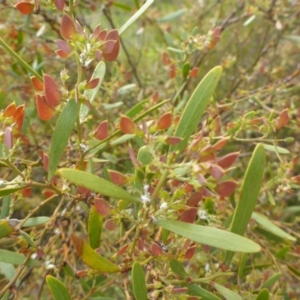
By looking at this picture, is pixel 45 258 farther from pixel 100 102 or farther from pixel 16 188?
pixel 100 102

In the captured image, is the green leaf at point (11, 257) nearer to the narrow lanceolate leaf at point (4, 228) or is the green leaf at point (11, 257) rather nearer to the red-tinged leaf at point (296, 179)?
the narrow lanceolate leaf at point (4, 228)

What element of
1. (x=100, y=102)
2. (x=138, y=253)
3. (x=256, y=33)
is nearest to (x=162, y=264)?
(x=138, y=253)

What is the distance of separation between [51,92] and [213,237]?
1.05ft

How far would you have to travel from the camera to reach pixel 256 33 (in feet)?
8.16

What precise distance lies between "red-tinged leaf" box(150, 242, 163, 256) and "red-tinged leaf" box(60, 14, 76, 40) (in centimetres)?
35

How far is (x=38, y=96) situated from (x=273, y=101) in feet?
3.37

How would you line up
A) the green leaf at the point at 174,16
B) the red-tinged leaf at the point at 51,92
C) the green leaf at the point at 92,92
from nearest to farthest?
1. the red-tinged leaf at the point at 51,92
2. the green leaf at the point at 92,92
3. the green leaf at the point at 174,16

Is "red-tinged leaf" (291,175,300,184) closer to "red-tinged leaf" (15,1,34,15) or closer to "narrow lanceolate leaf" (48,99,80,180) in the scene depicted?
"narrow lanceolate leaf" (48,99,80,180)

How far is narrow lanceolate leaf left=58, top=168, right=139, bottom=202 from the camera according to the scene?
1.97 ft

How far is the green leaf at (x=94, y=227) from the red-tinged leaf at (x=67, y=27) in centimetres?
30

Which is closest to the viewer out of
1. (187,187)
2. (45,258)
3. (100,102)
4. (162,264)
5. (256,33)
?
(187,187)

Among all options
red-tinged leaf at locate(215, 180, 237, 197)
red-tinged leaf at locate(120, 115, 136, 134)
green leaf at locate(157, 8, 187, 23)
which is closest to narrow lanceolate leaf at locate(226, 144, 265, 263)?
red-tinged leaf at locate(215, 180, 237, 197)

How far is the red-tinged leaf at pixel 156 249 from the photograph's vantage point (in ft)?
2.46

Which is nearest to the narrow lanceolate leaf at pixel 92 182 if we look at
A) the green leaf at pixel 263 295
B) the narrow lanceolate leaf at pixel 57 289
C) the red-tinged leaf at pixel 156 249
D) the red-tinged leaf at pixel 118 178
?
the red-tinged leaf at pixel 118 178
